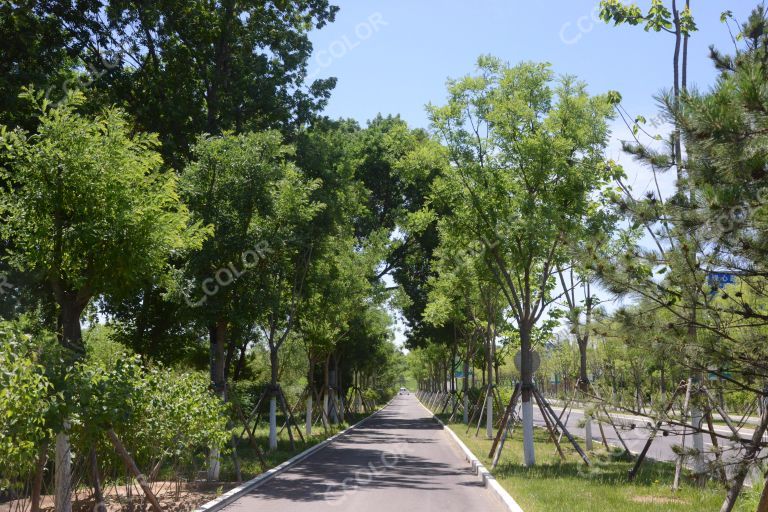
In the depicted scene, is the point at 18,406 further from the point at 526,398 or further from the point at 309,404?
the point at 309,404

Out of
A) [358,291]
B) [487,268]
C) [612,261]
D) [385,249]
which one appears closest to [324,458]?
[487,268]

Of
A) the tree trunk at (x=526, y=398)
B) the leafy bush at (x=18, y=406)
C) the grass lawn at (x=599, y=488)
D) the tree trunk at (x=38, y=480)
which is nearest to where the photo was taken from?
the leafy bush at (x=18, y=406)

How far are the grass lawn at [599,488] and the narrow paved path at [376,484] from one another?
711mm

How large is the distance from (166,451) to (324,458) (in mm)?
10671

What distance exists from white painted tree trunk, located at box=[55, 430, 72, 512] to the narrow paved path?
3.48 m

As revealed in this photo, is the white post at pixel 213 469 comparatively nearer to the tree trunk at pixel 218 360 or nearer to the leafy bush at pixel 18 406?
the tree trunk at pixel 218 360

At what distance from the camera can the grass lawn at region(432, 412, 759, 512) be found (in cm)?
1009

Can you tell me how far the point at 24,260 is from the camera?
28.8 feet

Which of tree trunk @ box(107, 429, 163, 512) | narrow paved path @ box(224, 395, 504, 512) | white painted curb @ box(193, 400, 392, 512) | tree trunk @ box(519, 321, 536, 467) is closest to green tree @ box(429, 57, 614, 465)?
tree trunk @ box(519, 321, 536, 467)

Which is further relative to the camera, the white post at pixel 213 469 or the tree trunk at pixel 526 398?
the tree trunk at pixel 526 398

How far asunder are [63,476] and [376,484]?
7509mm

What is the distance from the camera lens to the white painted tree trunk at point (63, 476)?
758 cm

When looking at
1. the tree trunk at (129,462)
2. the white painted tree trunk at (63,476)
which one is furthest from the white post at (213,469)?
the white painted tree trunk at (63,476)

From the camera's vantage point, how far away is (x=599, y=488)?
40.1 feet
